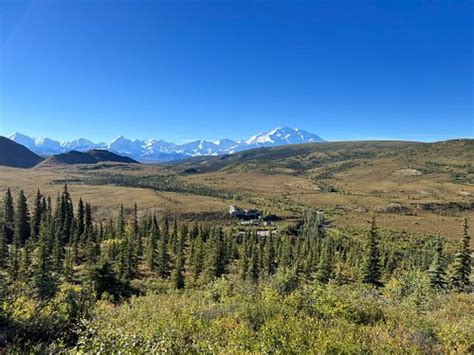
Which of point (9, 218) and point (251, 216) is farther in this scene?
point (251, 216)

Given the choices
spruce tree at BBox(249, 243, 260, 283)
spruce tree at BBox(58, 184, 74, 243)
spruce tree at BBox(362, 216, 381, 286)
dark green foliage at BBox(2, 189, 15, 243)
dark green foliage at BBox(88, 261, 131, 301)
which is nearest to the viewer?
dark green foliage at BBox(88, 261, 131, 301)

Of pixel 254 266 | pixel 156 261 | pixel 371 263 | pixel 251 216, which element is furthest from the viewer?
pixel 251 216

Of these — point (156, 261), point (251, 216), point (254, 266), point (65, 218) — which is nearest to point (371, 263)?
point (254, 266)

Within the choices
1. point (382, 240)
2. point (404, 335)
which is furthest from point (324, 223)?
point (404, 335)

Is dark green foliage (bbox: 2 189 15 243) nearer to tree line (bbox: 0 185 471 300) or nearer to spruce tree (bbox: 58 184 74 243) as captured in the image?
tree line (bbox: 0 185 471 300)

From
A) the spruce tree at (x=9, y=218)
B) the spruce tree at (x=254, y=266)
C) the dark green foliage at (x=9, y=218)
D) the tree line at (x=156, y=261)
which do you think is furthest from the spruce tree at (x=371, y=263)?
the dark green foliage at (x=9, y=218)

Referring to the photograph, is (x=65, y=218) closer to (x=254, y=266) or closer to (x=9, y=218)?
(x=9, y=218)

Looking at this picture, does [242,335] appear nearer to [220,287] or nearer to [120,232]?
[220,287]

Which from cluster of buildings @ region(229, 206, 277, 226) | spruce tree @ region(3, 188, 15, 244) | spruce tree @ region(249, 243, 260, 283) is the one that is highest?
spruce tree @ region(3, 188, 15, 244)

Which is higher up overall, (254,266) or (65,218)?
(65,218)

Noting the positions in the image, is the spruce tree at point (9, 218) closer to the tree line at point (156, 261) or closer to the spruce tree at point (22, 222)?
the tree line at point (156, 261)

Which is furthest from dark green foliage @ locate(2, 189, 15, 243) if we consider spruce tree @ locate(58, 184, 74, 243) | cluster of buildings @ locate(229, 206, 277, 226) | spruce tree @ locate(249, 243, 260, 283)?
cluster of buildings @ locate(229, 206, 277, 226)

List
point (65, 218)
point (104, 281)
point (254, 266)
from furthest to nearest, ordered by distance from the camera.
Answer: point (65, 218)
point (254, 266)
point (104, 281)

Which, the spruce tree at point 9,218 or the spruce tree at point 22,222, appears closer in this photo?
the spruce tree at point 22,222
